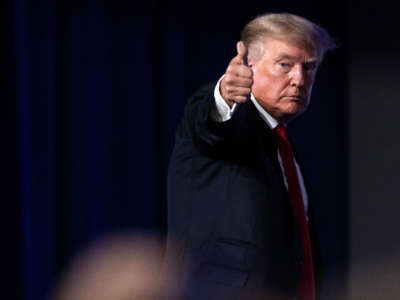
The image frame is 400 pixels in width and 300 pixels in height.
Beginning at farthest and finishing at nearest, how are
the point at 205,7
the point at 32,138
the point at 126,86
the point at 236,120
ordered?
the point at 205,7 < the point at 126,86 < the point at 32,138 < the point at 236,120

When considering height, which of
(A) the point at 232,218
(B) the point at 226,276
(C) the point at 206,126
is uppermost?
(C) the point at 206,126

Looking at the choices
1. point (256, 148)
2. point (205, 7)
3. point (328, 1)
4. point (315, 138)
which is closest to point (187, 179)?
point (256, 148)

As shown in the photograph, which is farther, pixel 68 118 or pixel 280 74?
pixel 68 118

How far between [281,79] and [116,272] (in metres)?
1.10

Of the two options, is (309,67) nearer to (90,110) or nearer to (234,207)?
(234,207)

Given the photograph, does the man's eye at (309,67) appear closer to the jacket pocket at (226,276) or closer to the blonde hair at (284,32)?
the blonde hair at (284,32)

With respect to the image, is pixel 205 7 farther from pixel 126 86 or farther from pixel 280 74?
pixel 280 74

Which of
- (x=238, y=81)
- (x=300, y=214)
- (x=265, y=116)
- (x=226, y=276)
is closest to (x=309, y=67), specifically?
(x=265, y=116)

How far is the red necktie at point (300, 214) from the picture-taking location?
4.26 feet

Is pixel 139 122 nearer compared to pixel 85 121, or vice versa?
pixel 85 121

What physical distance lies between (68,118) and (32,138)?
174mm

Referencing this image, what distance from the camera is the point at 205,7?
229 centimetres

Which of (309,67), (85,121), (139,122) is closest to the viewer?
(309,67)

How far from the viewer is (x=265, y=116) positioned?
1376 millimetres
